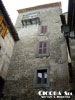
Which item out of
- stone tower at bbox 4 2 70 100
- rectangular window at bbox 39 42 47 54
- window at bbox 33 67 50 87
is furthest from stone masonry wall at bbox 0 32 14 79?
rectangular window at bbox 39 42 47 54

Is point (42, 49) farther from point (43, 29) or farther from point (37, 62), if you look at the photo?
point (43, 29)

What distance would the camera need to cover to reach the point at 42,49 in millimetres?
9906

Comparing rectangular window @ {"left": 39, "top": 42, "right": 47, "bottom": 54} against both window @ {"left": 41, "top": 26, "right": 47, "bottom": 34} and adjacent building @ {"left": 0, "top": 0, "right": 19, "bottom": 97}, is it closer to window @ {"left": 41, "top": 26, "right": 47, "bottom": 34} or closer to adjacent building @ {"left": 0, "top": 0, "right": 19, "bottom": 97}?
window @ {"left": 41, "top": 26, "right": 47, "bottom": 34}

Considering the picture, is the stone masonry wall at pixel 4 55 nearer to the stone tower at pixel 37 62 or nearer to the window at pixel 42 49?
the stone tower at pixel 37 62

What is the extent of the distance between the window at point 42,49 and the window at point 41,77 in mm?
1419

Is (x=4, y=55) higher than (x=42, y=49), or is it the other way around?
(x=4, y=55)

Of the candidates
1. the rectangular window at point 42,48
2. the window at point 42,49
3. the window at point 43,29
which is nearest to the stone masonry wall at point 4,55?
the window at point 42,49

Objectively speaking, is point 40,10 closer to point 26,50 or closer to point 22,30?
point 22,30

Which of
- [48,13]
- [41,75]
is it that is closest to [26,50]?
[41,75]

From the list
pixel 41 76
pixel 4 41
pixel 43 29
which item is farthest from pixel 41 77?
pixel 43 29

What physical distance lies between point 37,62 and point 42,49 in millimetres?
1387

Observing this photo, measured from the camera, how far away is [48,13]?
1468cm

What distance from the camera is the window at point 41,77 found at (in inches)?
304

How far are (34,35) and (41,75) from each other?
15.3 ft
